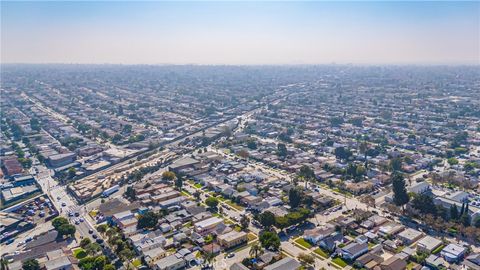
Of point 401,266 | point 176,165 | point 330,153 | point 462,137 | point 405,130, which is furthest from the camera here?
point 405,130

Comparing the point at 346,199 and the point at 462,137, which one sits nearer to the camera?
the point at 346,199

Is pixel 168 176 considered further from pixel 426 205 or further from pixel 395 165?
pixel 395 165

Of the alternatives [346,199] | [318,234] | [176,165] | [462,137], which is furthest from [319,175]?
[462,137]

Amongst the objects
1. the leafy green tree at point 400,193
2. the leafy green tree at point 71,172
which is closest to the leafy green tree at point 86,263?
the leafy green tree at point 71,172

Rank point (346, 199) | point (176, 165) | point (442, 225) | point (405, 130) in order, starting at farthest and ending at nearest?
point (405, 130), point (176, 165), point (346, 199), point (442, 225)

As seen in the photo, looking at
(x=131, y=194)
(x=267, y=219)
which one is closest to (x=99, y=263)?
(x=267, y=219)

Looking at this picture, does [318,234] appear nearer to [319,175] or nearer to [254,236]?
[254,236]

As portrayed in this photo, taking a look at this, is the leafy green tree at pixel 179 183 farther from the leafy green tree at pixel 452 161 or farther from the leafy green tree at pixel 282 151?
the leafy green tree at pixel 452 161

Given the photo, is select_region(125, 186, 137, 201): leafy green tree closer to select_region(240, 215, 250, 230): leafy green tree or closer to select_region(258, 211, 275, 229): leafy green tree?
select_region(240, 215, 250, 230): leafy green tree
